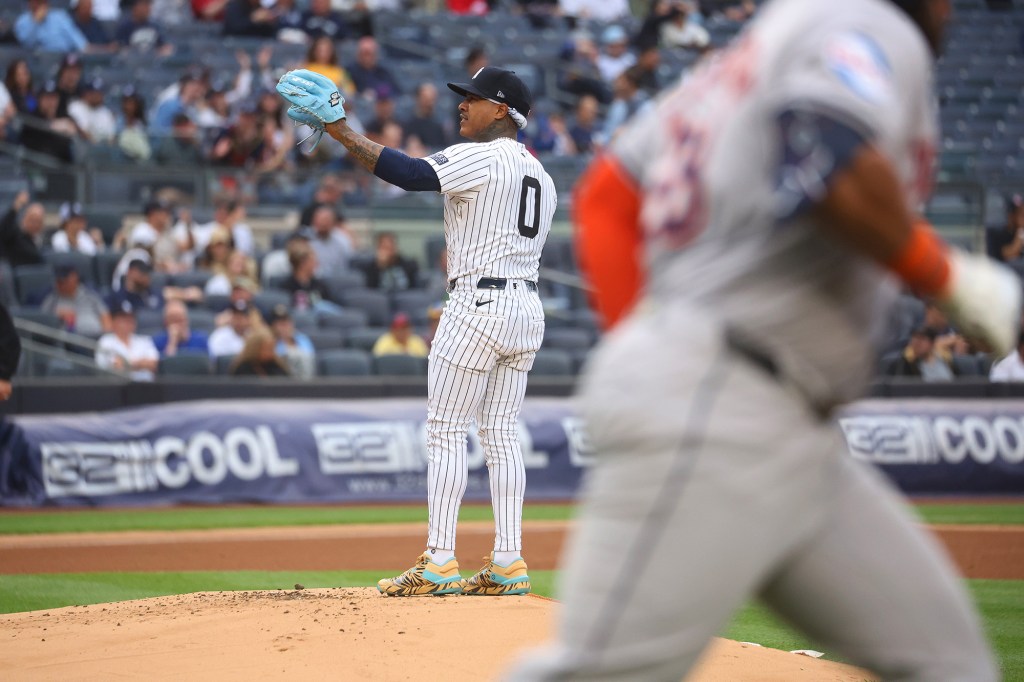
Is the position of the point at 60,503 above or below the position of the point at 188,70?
below

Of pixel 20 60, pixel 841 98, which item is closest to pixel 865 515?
pixel 841 98

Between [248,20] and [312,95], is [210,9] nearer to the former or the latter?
[248,20]

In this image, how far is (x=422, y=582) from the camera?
5.98 metres

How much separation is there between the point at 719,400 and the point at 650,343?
0.54 ft

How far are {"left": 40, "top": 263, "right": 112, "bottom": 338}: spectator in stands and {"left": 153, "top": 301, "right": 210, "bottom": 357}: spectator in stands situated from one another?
55cm

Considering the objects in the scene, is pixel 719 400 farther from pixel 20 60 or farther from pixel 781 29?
pixel 20 60

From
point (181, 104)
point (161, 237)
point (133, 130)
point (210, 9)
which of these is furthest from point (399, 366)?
point (210, 9)

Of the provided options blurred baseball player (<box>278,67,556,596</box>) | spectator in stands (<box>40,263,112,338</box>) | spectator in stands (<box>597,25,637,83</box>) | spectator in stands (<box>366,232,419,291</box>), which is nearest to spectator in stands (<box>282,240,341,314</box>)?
spectator in stands (<box>366,232,419,291</box>)

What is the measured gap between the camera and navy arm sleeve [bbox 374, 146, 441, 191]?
18.5 feet

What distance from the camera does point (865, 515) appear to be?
2.45 meters

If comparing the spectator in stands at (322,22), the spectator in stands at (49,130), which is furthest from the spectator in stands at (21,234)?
the spectator in stands at (322,22)

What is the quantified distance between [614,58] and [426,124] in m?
4.93

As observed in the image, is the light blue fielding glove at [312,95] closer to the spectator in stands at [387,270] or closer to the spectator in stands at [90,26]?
the spectator in stands at [387,270]

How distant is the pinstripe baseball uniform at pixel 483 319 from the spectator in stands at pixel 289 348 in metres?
7.11
